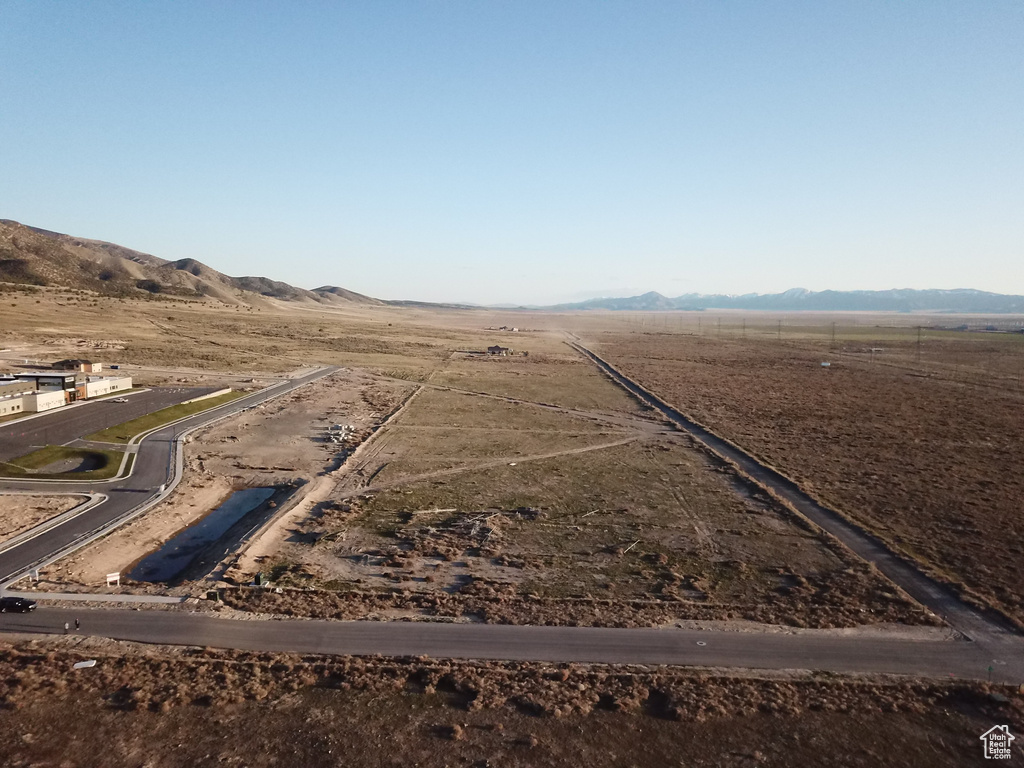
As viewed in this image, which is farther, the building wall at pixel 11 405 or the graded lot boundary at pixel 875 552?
the building wall at pixel 11 405

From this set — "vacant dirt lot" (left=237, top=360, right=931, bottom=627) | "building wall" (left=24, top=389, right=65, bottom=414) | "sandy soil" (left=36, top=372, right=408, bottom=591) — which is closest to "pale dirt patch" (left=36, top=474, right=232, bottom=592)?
"sandy soil" (left=36, top=372, right=408, bottom=591)

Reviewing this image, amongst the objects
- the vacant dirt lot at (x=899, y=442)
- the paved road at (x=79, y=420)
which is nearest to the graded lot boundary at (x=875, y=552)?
the vacant dirt lot at (x=899, y=442)

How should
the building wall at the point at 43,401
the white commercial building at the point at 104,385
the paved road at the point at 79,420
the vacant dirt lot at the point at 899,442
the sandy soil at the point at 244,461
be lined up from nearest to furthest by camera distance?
the sandy soil at the point at 244,461 < the vacant dirt lot at the point at 899,442 < the paved road at the point at 79,420 < the building wall at the point at 43,401 < the white commercial building at the point at 104,385

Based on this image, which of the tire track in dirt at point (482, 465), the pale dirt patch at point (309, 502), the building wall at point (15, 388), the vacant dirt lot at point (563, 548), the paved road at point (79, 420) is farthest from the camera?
the building wall at point (15, 388)

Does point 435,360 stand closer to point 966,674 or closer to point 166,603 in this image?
point 166,603

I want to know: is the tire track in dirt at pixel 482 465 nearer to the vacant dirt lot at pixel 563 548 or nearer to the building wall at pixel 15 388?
the vacant dirt lot at pixel 563 548

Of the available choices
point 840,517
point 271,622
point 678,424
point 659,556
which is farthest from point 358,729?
point 678,424
